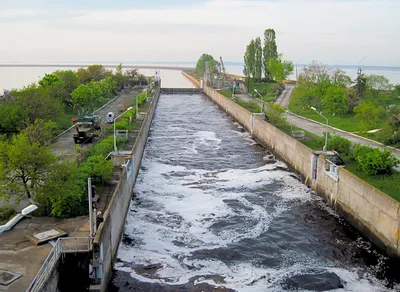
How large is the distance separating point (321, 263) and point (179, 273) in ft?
21.1

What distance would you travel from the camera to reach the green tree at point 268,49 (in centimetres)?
9531

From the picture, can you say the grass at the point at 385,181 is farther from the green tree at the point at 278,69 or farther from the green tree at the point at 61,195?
the green tree at the point at 278,69

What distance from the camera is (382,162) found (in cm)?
2608

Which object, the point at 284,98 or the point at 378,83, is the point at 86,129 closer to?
the point at 378,83

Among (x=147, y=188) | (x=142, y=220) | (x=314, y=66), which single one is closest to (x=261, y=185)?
(x=147, y=188)

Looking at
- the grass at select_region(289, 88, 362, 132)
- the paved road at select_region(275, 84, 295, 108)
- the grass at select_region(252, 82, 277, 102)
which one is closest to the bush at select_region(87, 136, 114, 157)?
the grass at select_region(289, 88, 362, 132)

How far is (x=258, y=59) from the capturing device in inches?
3723

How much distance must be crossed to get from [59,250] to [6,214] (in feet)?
17.2

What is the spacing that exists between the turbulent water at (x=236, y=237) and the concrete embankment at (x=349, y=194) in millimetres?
638

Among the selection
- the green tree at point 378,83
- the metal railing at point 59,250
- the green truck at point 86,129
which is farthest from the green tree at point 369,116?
the metal railing at point 59,250

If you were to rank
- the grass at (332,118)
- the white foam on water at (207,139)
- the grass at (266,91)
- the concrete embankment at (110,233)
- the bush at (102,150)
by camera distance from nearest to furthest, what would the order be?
the concrete embankment at (110,233)
the bush at (102,150)
the grass at (332,118)
the white foam on water at (207,139)
the grass at (266,91)

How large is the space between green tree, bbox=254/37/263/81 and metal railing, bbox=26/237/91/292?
81.9 m

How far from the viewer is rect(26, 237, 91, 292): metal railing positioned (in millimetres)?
13573

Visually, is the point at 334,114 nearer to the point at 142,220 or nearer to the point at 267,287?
the point at 142,220
